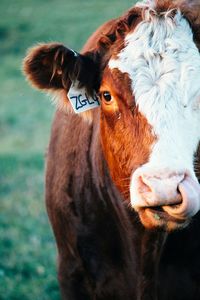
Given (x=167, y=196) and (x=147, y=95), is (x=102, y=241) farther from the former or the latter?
(x=167, y=196)

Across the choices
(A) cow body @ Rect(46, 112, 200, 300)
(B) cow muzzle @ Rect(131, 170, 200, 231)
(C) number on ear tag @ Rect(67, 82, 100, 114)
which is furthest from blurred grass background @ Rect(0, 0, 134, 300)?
(B) cow muzzle @ Rect(131, 170, 200, 231)

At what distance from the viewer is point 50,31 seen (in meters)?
26.9

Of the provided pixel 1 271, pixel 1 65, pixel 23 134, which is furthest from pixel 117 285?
pixel 1 65

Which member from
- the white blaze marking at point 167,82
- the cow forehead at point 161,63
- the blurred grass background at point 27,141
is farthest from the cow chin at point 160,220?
the blurred grass background at point 27,141

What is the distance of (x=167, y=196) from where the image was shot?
3840 mm

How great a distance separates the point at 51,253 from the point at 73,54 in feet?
11.2

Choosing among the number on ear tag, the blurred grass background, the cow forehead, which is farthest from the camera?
the blurred grass background

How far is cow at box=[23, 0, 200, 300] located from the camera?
412cm

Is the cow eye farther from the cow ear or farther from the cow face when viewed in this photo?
the cow ear

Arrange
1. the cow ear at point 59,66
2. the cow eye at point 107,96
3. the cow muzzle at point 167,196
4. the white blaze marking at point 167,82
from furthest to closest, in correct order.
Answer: the cow ear at point 59,66
the cow eye at point 107,96
the white blaze marking at point 167,82
the cow muzzle at point 167,196

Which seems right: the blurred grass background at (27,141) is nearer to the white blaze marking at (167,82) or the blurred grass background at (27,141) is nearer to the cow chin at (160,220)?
the cow chin at (160,220)

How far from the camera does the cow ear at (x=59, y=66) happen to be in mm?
4883

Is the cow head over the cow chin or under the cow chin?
over

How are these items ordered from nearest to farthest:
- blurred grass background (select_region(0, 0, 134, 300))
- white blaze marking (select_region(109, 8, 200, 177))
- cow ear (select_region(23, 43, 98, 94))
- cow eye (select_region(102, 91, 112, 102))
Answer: white blaze marking (select_region(109, 8, 200, 177)) → cow eye (select_region(102, 91, 112, 102)) → cow ear (select_region(23, 43, 98, 94)) → blurred grass background (select_region(0, 0, 134, 300))
